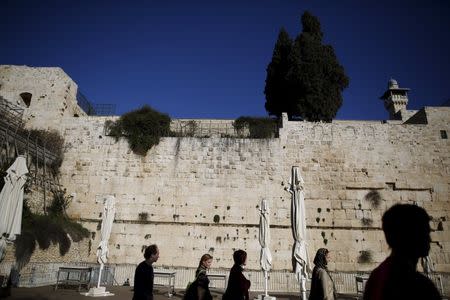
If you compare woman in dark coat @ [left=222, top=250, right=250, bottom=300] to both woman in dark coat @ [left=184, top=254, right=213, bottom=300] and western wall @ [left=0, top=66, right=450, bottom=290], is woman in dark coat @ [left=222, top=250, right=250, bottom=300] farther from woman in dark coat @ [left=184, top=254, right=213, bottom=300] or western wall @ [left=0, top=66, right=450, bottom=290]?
western wall @ [left=0, top=66, right=450, bottom=290]

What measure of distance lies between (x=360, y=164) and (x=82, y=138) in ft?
56.1

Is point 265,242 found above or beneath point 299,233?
beneath

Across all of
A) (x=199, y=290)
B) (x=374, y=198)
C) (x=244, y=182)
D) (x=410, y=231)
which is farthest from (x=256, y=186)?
(x=410, y=231)

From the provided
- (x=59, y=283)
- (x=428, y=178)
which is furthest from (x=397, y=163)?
(x=59, y=283)

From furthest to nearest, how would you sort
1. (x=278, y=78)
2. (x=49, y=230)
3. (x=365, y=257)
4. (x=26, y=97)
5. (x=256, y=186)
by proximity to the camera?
1. (x=278, y=78)
2. (x=26, y=97)
3. (x=256, y=186)
4. (x=365, y=257)
5. (x=49, y=230)

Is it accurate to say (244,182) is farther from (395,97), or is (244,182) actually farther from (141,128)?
(395,97)

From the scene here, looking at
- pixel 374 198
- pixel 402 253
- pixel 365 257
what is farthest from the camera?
pixel 374 198

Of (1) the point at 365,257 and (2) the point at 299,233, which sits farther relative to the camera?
(1) the point at 365,257

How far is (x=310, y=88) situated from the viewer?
2003 cm

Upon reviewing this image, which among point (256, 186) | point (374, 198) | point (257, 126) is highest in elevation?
point (257, 126)

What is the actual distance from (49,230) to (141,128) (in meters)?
7.50

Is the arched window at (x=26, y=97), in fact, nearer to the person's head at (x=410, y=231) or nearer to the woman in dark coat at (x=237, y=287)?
the woman in dark coat at (x=237, y=287)

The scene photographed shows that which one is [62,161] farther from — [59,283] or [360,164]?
[360,164]

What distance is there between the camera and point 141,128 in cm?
1841
